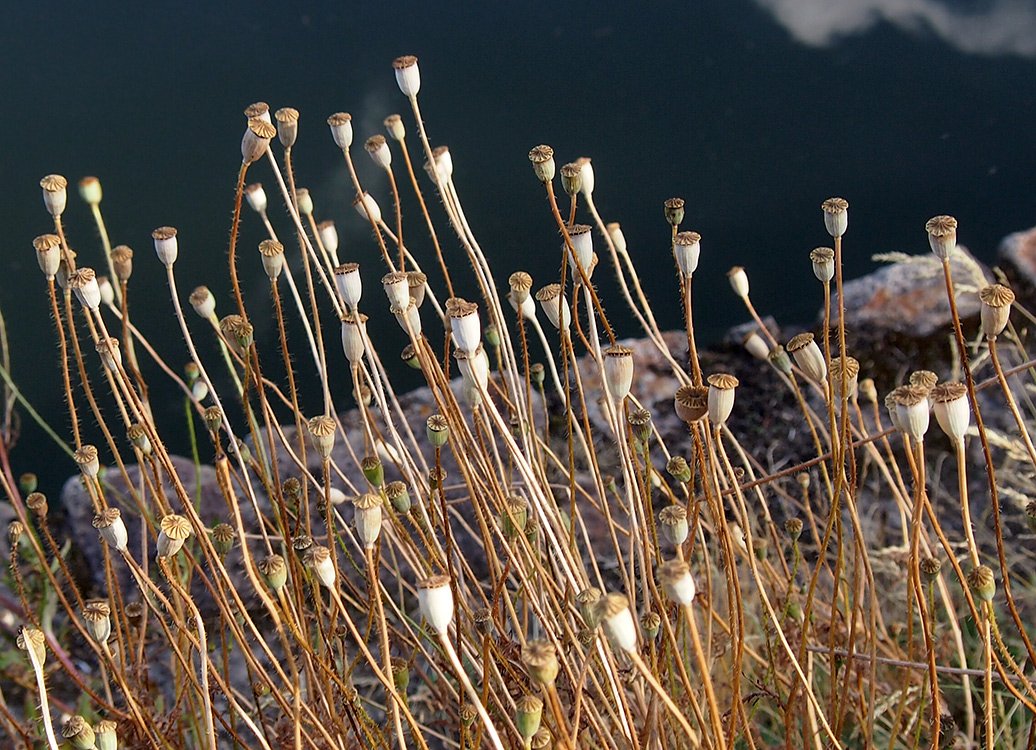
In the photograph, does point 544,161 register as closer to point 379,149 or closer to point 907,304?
point 379,149

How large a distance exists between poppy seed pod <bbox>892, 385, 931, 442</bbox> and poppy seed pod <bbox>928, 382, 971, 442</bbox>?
0.10 ft

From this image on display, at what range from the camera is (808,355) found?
2.58 feet

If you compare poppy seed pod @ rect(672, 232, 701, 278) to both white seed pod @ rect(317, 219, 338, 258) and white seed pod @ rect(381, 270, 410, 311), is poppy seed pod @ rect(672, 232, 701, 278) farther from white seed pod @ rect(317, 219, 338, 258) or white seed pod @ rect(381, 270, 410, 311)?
white seed pod @ rect(317, 219, 338, 258)

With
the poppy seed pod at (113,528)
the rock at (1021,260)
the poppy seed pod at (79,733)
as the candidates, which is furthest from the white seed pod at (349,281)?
the rock at (1021,260)

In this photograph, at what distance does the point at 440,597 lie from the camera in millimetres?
597

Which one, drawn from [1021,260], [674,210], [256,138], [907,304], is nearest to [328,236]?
[256,138]

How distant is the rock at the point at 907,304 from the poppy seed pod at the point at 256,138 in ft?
4.27

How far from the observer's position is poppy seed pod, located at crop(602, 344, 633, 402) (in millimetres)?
723

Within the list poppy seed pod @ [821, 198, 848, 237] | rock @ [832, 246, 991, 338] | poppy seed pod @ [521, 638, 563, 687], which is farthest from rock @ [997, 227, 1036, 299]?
poppy seed pod @ [521, 638, 563, 687]

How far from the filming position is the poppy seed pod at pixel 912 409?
0.61 m

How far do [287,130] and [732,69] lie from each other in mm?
1443

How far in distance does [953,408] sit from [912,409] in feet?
0.16

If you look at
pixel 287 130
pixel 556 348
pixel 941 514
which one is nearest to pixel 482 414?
pixel 287 130

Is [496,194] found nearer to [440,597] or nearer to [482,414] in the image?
[482,414]
